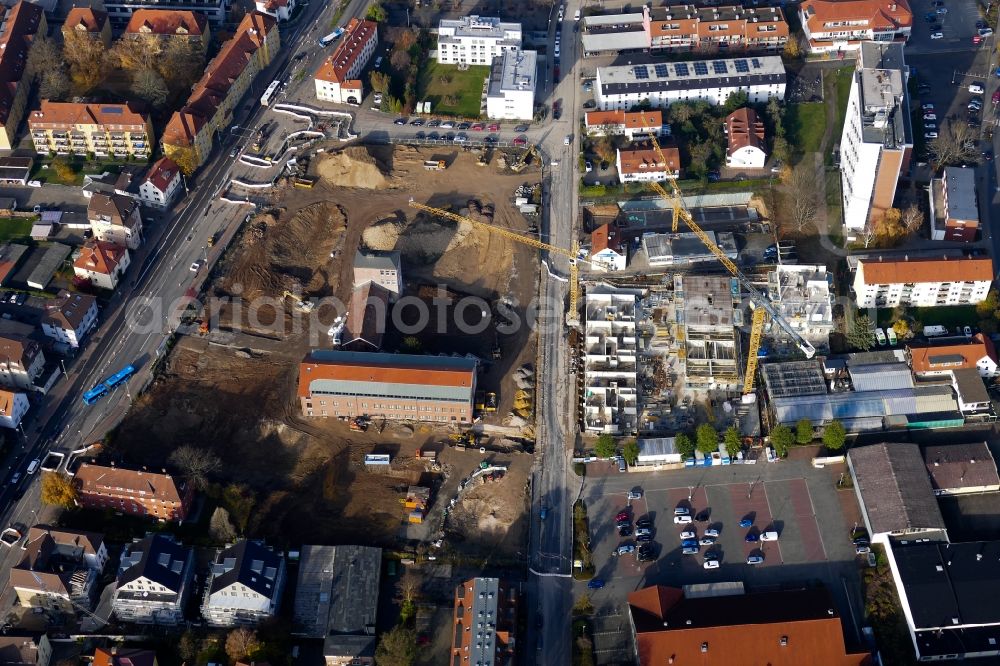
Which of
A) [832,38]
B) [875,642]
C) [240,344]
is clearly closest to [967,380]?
[875,642]

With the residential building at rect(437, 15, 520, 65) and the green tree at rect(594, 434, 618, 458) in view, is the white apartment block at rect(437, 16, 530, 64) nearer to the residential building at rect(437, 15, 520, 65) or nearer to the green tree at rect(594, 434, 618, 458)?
the residential building at rect(437, 15, 520, 65)

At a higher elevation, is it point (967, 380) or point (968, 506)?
point (967, 380)

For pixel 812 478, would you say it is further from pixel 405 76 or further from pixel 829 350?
pixel 405 76

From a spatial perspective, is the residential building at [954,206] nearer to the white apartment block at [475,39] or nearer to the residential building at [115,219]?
the white apartment block at [475,39]

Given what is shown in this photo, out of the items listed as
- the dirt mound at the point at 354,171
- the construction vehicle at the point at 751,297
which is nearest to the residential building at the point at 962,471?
the construction vehicle at the point at 751,297

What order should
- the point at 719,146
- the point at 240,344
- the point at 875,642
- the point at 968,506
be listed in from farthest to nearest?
the point at 719,146, the point at 240,344, the point at 968,506, the point at 875,642

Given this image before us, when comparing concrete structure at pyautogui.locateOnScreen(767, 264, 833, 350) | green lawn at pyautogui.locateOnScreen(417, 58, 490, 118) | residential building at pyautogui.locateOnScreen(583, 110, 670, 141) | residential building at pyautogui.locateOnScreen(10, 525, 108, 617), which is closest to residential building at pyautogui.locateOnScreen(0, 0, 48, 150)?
green lawn at pyautogui.locateOnScreen(417, 58, 490, 118)

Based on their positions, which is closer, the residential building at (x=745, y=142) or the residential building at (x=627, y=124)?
the residential building at (x=745, y=142)

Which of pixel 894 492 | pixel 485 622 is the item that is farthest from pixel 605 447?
pixel 894 492
